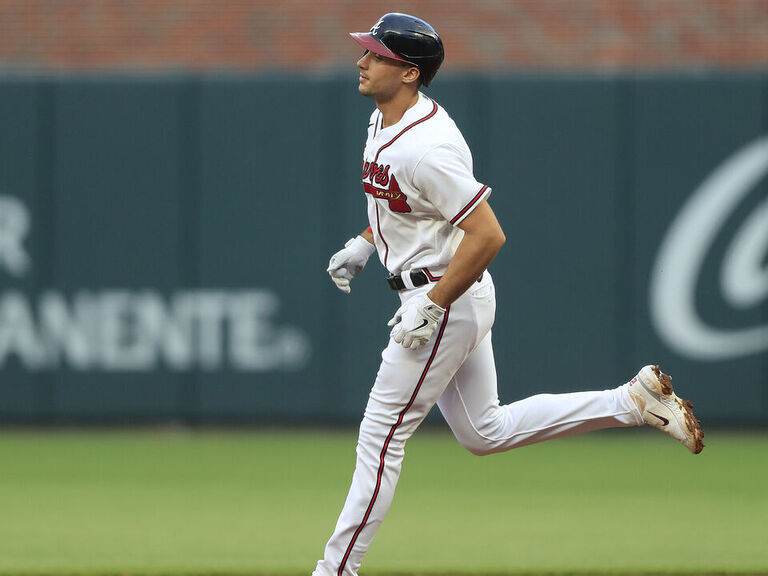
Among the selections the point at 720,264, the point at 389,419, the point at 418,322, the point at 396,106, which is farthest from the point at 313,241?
the point at 418,322

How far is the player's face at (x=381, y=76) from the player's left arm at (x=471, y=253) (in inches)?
23.0

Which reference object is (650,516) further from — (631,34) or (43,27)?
(43,27)

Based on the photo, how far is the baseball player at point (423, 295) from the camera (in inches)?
186

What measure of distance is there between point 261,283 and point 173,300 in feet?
2.25

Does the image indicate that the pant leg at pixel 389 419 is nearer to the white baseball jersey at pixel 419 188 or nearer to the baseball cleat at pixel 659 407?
the white baseball jersey at pixel 419 188

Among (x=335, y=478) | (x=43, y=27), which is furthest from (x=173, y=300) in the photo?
(x=43, y=27)

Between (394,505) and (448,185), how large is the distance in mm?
3115

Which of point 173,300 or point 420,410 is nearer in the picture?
point 420,410

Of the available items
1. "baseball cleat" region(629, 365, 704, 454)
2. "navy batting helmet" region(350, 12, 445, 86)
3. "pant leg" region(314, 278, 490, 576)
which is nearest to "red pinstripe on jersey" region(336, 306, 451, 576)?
"pant leg" region(314, 278, 490, 576)

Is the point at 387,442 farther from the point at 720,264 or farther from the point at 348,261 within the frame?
the point at 720,264

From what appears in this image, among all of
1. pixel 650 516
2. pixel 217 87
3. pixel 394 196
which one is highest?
pixel 394 196

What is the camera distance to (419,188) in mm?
4773

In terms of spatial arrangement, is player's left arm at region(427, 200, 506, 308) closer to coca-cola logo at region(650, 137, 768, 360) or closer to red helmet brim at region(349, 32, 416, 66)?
red helmet brim at region(349, 32, 416, 66)

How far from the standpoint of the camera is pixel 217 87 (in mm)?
10102
